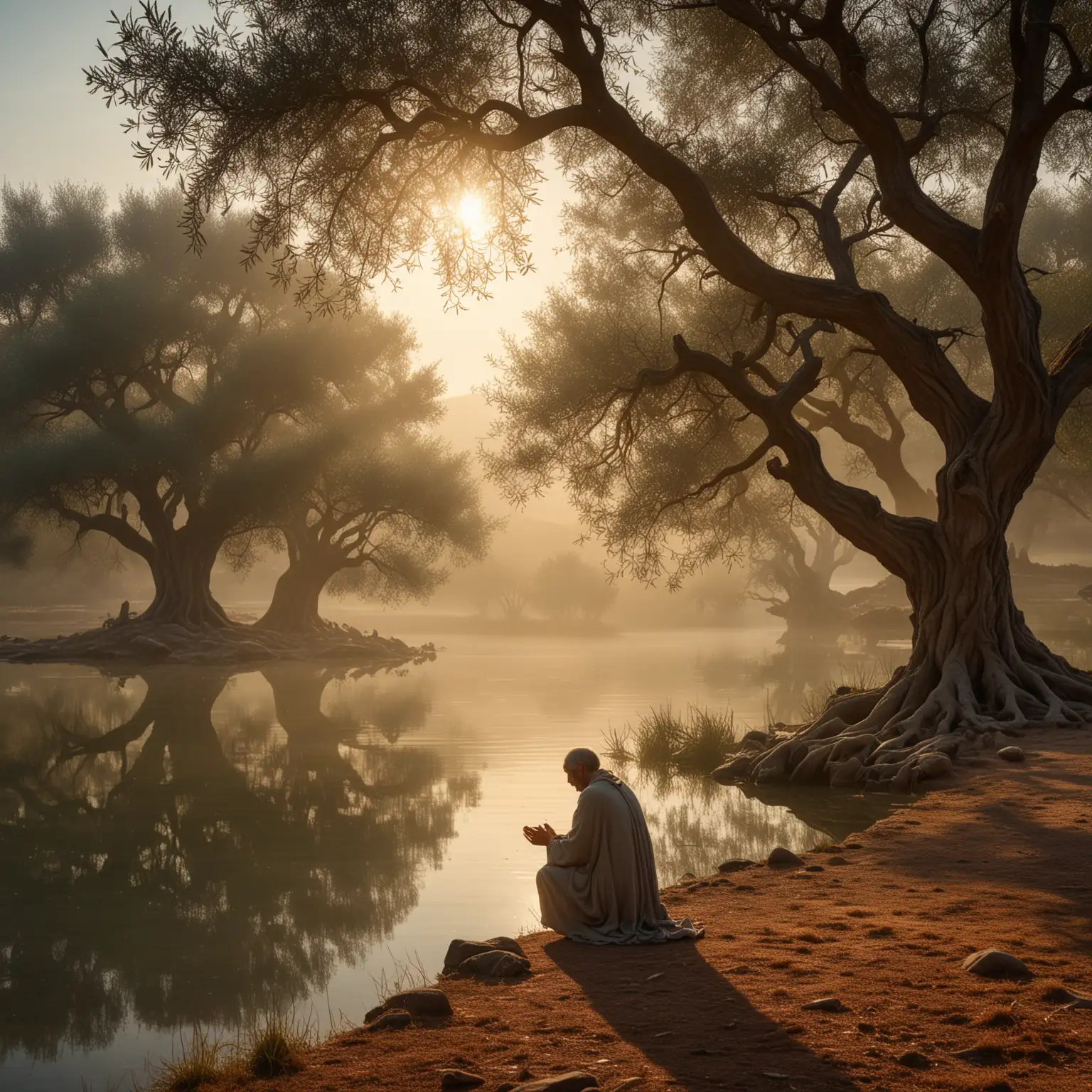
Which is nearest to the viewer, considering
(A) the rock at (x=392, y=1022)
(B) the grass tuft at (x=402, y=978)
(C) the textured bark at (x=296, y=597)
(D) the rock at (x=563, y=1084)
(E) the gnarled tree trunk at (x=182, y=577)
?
(D) the rock at (x=563, y=1084)

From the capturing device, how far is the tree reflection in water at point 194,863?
736 cm

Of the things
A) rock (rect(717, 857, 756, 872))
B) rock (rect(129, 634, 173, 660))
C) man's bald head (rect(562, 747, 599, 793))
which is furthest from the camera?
rock (rect(129, 634, 173, 660))

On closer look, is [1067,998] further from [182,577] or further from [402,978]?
[182,577]

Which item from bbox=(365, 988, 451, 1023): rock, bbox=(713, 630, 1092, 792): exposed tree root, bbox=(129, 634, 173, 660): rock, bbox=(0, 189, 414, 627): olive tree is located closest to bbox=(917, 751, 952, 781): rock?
bbox=(713, 630, 1092, 792): exposed tree root

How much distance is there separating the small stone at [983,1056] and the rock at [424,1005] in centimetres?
247

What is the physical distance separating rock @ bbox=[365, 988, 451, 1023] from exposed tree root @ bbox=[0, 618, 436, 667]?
108 feet

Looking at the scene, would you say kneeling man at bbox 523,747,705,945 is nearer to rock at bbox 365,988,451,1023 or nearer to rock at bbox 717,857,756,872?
rock at bbox 365,988,451,1023

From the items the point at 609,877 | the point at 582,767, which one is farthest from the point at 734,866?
the point at 582,767

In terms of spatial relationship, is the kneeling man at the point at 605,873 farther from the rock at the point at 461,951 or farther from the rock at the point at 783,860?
the rock at the point at 783,860

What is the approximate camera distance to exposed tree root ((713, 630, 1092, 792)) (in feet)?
47.3

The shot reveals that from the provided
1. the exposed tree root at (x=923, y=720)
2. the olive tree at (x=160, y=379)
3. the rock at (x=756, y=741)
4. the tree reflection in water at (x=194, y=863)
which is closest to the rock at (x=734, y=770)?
the exposed tree root at (x=923, y=720)

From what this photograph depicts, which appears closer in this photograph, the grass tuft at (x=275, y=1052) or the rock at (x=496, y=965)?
the grass tuft at (x=275, y=1052)

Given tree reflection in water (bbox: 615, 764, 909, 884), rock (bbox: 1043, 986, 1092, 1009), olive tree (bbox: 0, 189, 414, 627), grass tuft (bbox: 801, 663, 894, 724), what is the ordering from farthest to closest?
olive tree (bbox: 0, 189, 414, 627)
grass tuft (bbox: 801, 663, 894, 724)
tree reflection in water (bbox: 615, 764, 909, 884)
rock (bbox: 1043, 986, 1092, 1009)

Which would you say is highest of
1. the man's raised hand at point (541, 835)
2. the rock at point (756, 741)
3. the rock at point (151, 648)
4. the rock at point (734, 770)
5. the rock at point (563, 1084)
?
the rock at point (151, 648)
